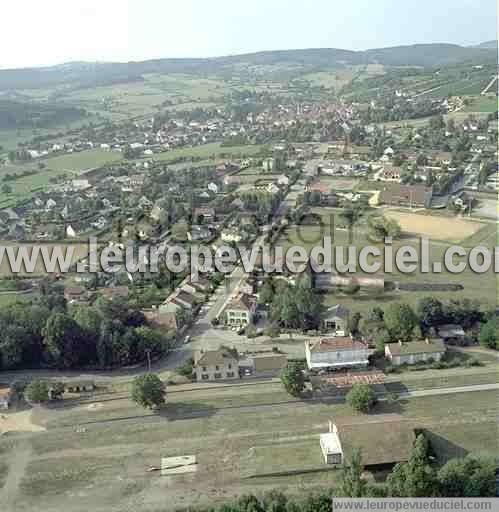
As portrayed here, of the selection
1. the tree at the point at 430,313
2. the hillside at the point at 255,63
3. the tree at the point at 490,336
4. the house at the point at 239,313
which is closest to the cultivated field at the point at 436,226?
the tree at the point at 430,313

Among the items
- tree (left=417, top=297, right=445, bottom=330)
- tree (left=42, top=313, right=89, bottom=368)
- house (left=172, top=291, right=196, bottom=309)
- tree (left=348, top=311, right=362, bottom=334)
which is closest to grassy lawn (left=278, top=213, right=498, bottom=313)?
tree (left=348, top=311, right=362, bottom=334)

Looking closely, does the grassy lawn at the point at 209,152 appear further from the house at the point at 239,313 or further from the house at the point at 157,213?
the house at the point at 239,313

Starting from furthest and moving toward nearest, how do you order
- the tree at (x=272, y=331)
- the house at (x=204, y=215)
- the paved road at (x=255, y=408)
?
the house at (x=204, y=215)
the tree at (x=272, y=331)
the paved road at (x=255, y=408)

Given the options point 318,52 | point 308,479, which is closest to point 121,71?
point 318,52

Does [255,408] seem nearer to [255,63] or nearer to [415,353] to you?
[415,353]

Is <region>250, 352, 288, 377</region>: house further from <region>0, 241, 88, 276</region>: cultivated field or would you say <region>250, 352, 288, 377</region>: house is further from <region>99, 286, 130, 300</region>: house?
<region>0, 241, 88, 276</region>: cultivated field

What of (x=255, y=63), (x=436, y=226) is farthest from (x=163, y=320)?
(x=255, y=63)

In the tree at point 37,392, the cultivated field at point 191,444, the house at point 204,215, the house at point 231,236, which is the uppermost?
the house at point 204,215

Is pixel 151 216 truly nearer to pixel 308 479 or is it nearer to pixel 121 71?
pixel 308 479
